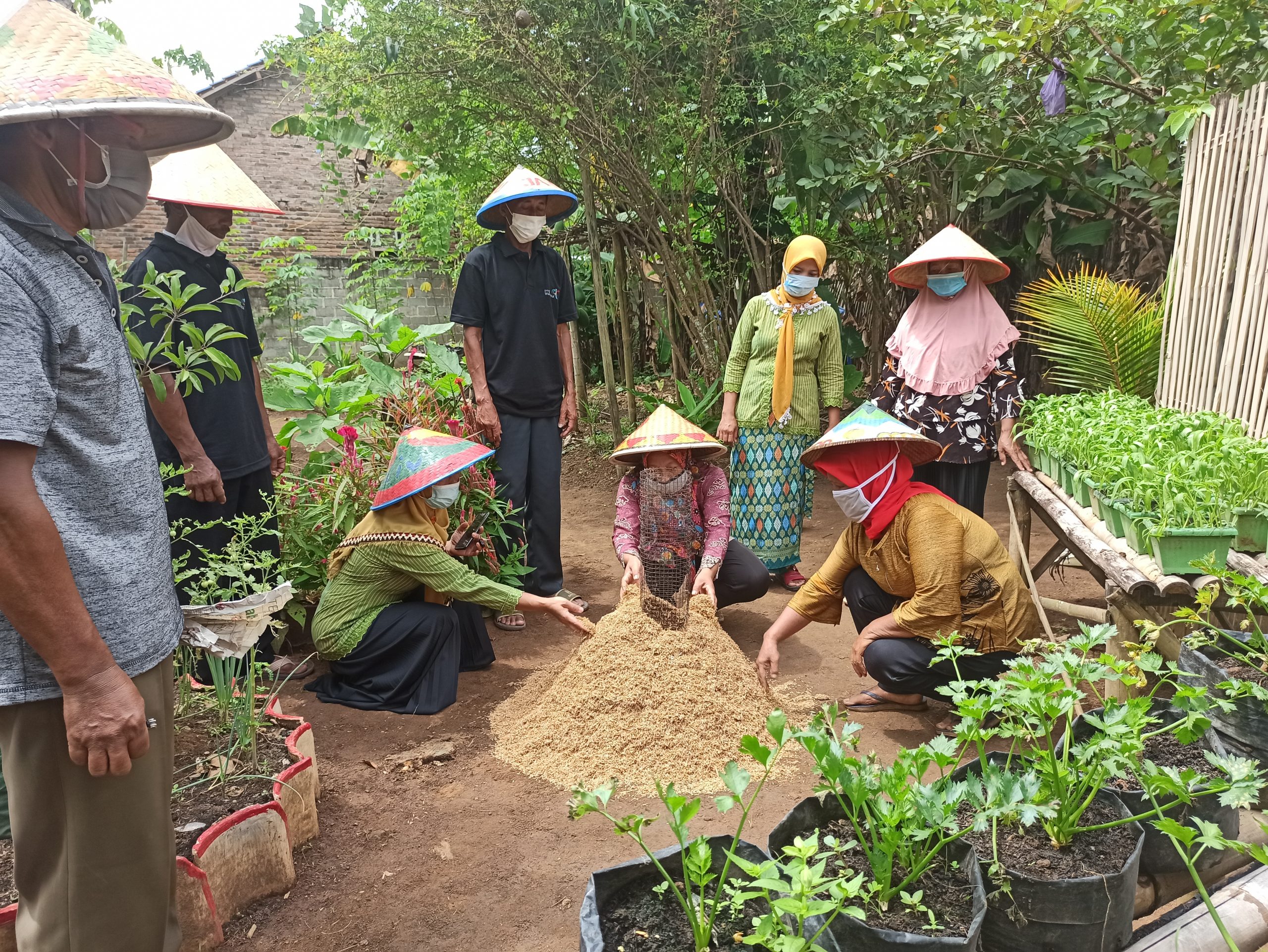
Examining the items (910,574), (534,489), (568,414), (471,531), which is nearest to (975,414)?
(910,574)

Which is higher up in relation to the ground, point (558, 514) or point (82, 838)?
point (82, 838)

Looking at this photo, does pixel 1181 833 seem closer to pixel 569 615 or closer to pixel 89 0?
pixel 569 615

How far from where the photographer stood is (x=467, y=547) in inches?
159

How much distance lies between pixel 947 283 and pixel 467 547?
8.29ft

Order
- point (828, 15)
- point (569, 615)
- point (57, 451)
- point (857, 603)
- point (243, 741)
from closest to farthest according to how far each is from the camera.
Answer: point (57, 451) → point (243, 741) → point (569, 615) → point (857, 603) → point (828, 15)

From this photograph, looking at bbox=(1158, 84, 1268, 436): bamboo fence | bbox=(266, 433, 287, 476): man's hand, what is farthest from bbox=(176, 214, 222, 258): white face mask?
bbox=(1158, 84, 1268, 436): bamboo fence

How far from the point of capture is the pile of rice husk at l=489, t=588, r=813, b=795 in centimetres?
291

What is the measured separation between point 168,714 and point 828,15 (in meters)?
5.04

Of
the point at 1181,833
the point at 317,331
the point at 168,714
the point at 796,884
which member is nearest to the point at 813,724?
the point at 796,884

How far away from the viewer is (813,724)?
1.50 metres

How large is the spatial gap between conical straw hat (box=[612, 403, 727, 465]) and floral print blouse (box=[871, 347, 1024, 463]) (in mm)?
840

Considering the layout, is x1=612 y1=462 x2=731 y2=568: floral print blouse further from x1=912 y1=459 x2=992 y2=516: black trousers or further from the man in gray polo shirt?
the man in gray polo shirt

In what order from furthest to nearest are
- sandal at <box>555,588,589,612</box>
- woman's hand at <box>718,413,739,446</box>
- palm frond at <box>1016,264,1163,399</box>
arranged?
woman's hand at <box>718,413,739,446</box> < sandal at <box>555,588,589,612</box> < palm frond at <box>1016,264,1163,399</box>

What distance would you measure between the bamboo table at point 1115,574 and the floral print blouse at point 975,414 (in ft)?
0.90
